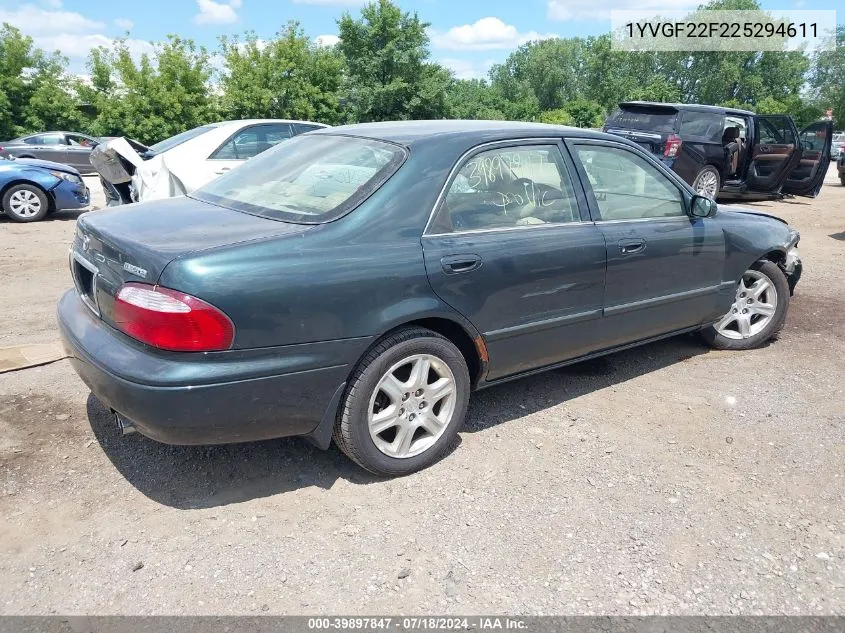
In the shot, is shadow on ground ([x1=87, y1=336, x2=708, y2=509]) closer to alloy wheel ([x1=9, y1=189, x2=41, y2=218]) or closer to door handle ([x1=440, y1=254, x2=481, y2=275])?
door handle ([x1=440, y1=254, x2=481, y2=275])

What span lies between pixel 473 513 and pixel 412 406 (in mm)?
561

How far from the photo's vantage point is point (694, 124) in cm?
1229

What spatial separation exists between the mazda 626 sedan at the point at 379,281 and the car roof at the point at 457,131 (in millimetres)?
19

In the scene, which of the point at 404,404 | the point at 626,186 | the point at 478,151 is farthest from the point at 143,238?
the point at 626,186

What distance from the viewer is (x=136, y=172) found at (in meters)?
7.48

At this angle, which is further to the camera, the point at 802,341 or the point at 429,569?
the point at 802,341

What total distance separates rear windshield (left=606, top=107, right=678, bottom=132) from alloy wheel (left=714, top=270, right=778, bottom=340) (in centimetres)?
803

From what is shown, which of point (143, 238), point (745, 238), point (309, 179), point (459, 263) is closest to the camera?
point (143, 238)

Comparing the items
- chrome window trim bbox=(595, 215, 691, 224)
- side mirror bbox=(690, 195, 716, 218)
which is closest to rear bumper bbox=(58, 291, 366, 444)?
chrome window trim bbox=(595, 215, 691, 224)

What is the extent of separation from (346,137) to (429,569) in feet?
7.57

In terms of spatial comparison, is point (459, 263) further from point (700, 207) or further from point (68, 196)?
point (68, 196)

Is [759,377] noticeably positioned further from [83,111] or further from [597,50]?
[597,50]

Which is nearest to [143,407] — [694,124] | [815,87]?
[694,124]

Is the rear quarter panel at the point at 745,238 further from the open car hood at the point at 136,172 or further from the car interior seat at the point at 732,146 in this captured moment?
the car interior seat at the point at 732,146
